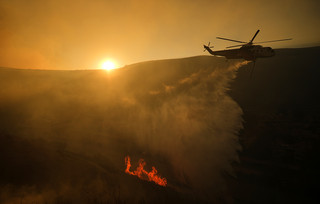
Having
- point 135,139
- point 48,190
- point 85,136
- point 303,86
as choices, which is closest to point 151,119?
point 135,139

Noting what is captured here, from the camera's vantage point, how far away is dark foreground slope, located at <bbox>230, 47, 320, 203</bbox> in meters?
15.6

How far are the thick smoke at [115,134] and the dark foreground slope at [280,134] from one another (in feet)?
6.27

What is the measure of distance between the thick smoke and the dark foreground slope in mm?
1911

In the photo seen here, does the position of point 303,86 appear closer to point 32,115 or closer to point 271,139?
point 271,139

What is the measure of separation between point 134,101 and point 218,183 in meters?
18.3

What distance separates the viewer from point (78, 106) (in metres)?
24.9

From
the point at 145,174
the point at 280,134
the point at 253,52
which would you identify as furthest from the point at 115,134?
the point at 280,134

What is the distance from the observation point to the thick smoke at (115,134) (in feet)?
41.0

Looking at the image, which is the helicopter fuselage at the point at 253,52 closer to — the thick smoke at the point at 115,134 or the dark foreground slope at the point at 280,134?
the dark foreground slope at the point at 280,134

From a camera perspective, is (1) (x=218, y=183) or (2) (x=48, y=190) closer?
(2) (x=48, y=190)

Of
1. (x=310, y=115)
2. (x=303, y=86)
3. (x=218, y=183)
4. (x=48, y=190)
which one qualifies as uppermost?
(x=303, y=86)

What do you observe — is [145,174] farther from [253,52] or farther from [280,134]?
[253,52]

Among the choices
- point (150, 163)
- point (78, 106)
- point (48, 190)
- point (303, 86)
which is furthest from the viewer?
point (303, 86)

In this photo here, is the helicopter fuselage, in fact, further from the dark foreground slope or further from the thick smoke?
the thick smoke
